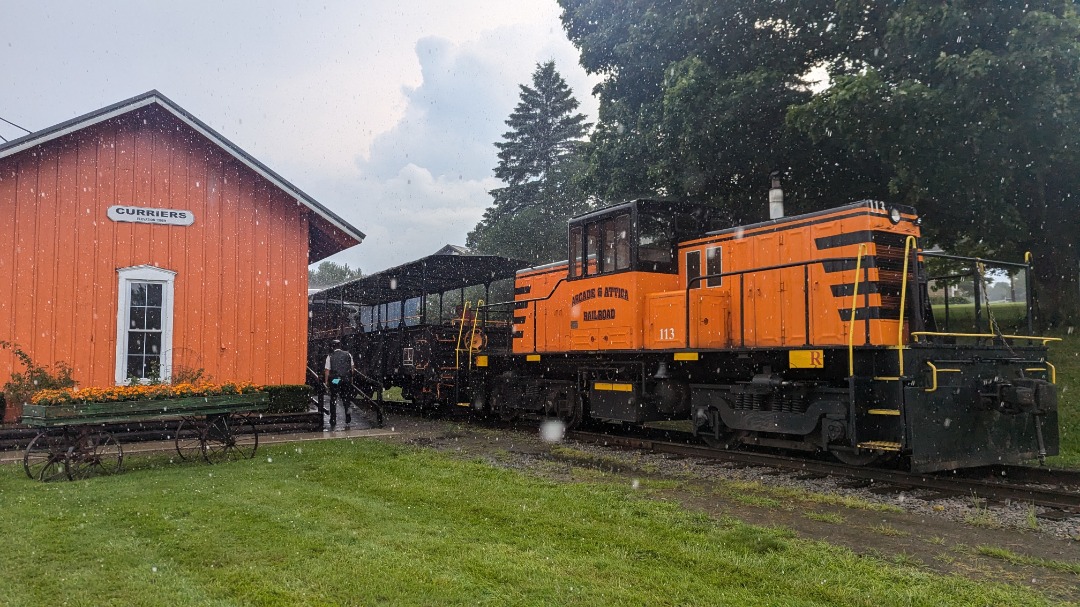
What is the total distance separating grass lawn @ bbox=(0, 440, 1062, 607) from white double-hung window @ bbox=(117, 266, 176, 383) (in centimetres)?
534

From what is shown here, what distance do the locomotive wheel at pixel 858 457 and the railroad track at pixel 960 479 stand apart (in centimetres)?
8

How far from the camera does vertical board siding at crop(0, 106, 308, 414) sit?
12406 mm

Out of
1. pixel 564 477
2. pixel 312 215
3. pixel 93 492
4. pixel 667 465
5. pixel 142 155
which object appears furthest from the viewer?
pixel 312 215

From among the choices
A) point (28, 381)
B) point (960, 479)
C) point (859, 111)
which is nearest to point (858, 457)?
point (960, 479)

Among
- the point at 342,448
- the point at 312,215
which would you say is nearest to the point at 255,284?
the point at 312,215

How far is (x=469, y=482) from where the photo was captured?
7.98 metres

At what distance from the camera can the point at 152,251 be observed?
43.6 feet

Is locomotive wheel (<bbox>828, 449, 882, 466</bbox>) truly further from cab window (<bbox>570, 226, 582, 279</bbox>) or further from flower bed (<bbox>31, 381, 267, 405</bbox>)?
flower bed (<bbox>31, 381, 267, 405</bbox>)

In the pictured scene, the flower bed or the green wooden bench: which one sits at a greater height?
the flower bed

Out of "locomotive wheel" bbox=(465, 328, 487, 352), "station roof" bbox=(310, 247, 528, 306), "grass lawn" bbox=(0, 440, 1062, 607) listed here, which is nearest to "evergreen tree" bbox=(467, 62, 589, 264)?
"station roof" bbox=(310, 247, 528, 306)

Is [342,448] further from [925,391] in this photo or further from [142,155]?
[925,391]

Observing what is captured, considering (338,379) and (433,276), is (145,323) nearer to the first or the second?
(338,379)

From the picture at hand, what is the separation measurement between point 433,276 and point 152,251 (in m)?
6.81

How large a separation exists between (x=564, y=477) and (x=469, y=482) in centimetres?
118
